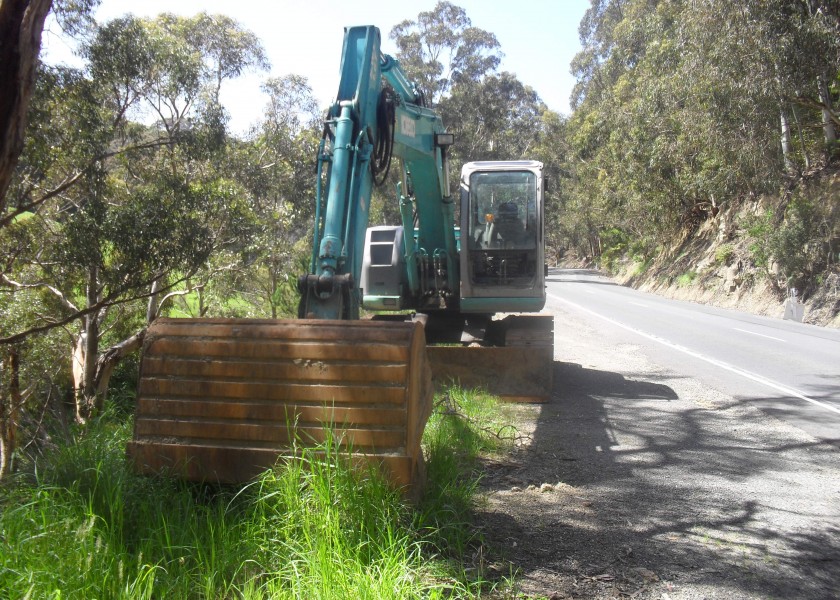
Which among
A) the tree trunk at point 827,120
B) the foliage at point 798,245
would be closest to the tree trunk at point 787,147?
the tree trunk at point 827,120

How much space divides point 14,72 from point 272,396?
2.05 m

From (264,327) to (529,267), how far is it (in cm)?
669

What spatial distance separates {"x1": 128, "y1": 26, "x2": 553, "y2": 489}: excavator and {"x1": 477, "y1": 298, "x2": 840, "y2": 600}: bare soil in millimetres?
935

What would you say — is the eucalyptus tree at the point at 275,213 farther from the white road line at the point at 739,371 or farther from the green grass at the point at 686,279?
the green grass at the point at 686,279

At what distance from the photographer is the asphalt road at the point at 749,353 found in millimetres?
9180

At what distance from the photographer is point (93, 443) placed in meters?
4.85

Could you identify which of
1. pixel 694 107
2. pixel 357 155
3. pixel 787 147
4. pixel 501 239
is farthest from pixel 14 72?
pixel 787 147

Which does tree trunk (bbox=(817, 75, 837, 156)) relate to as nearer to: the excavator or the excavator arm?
the excavator

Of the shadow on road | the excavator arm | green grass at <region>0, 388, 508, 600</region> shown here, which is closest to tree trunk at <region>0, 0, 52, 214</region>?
green grass at <region>0, 388, 508, 600</region>

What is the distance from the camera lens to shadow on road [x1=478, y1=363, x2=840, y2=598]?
4.12 m

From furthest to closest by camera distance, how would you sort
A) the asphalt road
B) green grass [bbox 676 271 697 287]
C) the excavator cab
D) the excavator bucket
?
1. green grass [bbox 676 271 697 287]
2. the excavator cab
3. the asphalt road
4. the excavator bucket

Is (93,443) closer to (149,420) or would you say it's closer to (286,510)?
(149,420)

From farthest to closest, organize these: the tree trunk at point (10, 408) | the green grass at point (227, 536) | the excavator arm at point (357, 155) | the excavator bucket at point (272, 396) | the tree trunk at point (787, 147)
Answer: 1. the tree trunk at point (787, 147)
2. the tree trunk at point (10, 408)
3. the excavator arm at point (357, 155)
4. the excavator bucket at point (272, 396)
5. the green grass at point (227, 536)

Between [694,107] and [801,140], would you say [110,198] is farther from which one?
[801,140]
